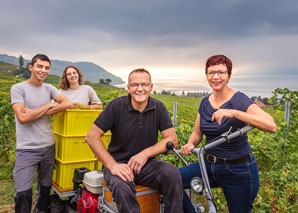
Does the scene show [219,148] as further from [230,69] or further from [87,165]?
[87,165]

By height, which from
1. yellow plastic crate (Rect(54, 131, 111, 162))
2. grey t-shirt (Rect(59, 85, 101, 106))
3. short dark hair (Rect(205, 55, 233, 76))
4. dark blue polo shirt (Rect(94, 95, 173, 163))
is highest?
short dark hair (Rect(205, 55, 233, 76))

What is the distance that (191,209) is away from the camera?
268 centimetres

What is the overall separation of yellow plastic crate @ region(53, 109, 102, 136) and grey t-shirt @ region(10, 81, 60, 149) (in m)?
0.22

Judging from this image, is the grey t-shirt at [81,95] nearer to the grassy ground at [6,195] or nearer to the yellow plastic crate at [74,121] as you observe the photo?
the yellow plastic crate at [74,121]

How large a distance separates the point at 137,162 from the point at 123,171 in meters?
0.16

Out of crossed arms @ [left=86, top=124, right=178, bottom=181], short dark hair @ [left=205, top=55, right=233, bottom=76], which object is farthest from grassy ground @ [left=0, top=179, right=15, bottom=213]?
short dark hair @ [left=205, top=55, right=233, bottom=76]

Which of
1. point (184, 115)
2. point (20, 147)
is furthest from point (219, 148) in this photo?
point (184, 115)

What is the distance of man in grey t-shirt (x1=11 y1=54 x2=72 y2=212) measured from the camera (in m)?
3.50

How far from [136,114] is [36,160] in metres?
1.74

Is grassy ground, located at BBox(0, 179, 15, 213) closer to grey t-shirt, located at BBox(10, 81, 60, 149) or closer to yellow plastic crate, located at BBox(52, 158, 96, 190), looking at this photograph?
yellow plastic crate, located at BBox(52, 158, 96, 190)

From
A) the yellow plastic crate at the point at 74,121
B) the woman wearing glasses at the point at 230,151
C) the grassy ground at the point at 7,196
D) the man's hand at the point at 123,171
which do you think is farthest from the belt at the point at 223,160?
the grassy ground at the point at 7,196

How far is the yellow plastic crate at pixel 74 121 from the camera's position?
3867 millimetres

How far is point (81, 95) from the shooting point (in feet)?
15.7

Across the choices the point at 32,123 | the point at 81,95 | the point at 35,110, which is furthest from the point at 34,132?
the point at 81,95
